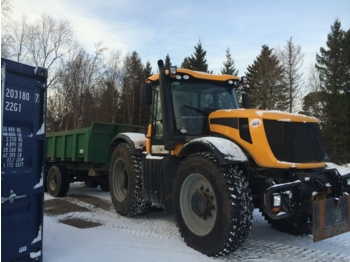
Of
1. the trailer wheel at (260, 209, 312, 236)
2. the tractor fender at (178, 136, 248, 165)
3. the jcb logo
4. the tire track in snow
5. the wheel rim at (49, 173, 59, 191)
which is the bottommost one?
the tire track in snow

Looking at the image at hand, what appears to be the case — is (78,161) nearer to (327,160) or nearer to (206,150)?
(206,150)

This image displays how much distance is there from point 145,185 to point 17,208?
2.81 m

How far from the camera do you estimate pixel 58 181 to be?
9.43 metres

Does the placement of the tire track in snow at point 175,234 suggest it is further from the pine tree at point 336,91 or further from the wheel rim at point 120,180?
the pine tree at point 336,91

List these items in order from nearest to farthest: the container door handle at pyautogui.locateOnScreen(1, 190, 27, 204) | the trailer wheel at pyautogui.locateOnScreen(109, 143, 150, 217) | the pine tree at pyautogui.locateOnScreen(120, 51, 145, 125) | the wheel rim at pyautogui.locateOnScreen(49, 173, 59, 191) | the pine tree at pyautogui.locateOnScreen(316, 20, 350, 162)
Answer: the container door handle at pyautogui.locateOnScreen(1, 190, 27, 204)
the trailer wheel at pyautogui.locateOnScreen(109, 143, 150, 217)
the wheel rim at pyautogui.locateOnScreen(49, 173, 59, 191)
the pine tree at pyautogui.locateOnScreen(316, 20, 350, 162)
the pine tree at pyautogui.locateOnScreen(120, 51, 145, 125)

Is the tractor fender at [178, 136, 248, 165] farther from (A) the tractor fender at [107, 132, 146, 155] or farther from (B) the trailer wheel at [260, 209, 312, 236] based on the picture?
(A) the tractor fender at [107, 132, 146, 155]

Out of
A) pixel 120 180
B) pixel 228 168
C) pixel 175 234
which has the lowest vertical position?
pixel 175 234

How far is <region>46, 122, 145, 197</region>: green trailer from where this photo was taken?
29.0 ft

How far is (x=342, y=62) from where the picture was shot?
3117cm

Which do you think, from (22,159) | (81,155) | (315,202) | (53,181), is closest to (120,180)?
(81,155)

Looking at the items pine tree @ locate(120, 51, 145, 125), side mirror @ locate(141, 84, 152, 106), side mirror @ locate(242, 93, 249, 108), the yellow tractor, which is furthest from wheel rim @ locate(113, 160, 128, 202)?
pine tree @ locate(120, 51, 145, 125)

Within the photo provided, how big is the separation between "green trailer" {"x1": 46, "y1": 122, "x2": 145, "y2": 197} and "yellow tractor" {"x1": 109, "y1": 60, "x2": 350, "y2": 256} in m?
2.98

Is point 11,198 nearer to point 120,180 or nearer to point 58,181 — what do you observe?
point 120,180

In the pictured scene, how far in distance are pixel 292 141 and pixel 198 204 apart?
1580 millimetres
